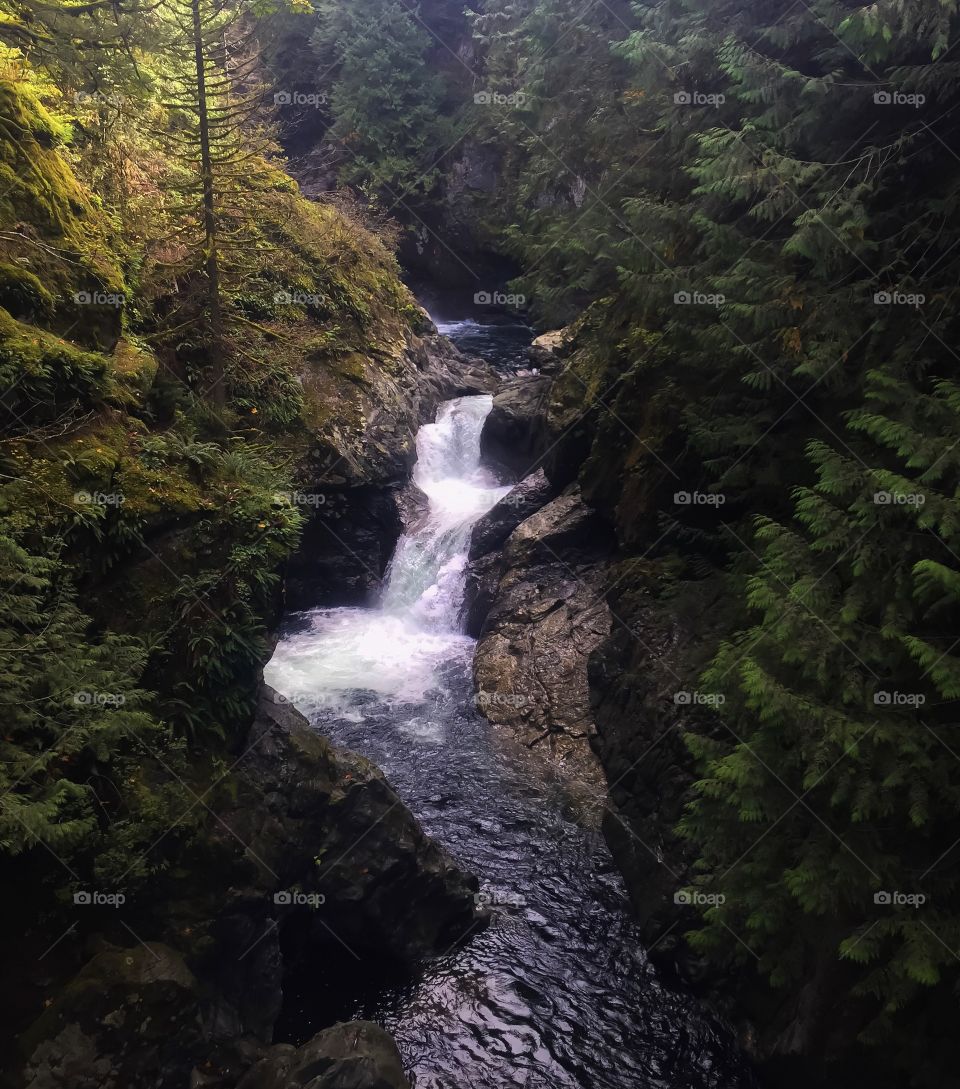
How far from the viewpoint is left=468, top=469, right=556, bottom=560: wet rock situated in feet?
54.3

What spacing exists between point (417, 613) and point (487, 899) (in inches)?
306

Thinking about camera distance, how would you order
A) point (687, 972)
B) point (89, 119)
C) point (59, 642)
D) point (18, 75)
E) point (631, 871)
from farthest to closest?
point (89, 119)
point (18, 75)
point (631, 871)
point (687, 972)
point (59, 642)

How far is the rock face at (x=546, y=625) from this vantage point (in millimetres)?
13039

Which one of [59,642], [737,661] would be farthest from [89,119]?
[737,661]

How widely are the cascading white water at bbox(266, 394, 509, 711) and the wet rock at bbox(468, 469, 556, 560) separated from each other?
59 centimetres

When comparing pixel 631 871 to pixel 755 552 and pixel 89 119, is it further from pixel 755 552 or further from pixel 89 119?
pixel 89 119

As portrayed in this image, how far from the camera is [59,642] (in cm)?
682

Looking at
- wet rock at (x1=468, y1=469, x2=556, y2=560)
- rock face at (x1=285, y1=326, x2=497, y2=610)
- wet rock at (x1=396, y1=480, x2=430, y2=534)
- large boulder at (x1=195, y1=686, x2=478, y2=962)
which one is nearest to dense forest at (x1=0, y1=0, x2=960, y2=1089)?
large boulder at (x1=195, y1=686, x2=478, y2=962)

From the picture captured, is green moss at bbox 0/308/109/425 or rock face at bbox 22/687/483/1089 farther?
green moss at bbox 0/308/109/425

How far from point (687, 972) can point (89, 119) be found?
16322 mm

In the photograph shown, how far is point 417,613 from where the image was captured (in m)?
16.7

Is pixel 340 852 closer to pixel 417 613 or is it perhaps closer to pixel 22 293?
pixel 22 293

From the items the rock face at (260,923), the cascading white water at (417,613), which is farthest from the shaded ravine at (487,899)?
the rock face at (260,923)

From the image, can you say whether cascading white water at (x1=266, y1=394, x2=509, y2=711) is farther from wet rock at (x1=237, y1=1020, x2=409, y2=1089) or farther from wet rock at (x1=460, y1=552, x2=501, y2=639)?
wet rock at (x1=237, y1=1020, x2=409, y2=1089)
